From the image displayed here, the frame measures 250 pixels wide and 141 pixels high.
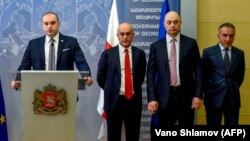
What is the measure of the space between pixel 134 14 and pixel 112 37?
50cm

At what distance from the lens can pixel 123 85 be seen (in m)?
3.90

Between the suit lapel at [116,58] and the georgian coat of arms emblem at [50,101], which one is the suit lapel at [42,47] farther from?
the georgian coat of arms emblem at [50,101]

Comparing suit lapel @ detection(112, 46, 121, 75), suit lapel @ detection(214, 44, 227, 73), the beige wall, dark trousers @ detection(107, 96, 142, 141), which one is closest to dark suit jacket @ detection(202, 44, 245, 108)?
suit lapel @ detection(214, 44, 227, 73)

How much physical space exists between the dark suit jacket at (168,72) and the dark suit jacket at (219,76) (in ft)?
0.82

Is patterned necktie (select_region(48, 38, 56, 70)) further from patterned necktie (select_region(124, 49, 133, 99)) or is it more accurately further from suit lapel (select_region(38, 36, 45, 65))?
patterned necktie (select_region(124, 49, 133, 99))

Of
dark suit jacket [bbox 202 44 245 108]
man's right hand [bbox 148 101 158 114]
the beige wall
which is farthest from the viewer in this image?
the beige wall

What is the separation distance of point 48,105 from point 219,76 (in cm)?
181

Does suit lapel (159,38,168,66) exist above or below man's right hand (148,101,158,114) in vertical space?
above

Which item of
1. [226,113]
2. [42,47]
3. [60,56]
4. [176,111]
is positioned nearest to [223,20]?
[226,113]

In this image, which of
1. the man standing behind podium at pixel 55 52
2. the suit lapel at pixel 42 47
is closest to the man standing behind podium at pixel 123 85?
the man standing behind podium at pixel 55 52

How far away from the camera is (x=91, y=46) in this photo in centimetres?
518

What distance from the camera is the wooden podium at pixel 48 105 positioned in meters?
3.03

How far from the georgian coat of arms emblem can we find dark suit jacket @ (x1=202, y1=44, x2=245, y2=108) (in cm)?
167

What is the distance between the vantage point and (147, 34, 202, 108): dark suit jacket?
3.86 m
